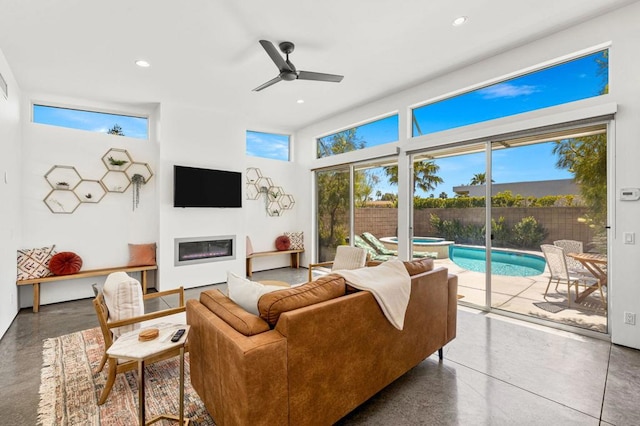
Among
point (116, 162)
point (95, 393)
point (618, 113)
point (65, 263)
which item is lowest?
point (95, 393)

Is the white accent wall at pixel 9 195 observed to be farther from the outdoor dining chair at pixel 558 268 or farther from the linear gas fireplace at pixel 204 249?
the outdoor dining chair at pixel 558 268

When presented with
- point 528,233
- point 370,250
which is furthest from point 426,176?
point 370,250

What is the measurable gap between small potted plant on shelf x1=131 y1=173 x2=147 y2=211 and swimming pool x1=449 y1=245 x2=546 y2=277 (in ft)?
17.1

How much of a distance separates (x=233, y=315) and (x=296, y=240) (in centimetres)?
526

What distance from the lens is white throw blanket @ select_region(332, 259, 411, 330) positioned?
77.3 inches

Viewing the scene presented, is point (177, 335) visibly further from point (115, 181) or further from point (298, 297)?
point (115, 181)

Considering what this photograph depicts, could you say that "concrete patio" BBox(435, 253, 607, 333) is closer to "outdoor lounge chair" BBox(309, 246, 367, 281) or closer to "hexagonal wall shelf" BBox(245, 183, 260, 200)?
"outdoor lounge chair" BBox(309, 246, 367, 281)

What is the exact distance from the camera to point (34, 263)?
4156 mm

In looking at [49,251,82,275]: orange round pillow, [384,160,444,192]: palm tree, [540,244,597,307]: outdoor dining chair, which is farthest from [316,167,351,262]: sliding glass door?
[49,251,82,275]: orange round pillow

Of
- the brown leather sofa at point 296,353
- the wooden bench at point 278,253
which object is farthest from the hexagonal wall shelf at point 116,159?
the brown leather sofa at point 296,353

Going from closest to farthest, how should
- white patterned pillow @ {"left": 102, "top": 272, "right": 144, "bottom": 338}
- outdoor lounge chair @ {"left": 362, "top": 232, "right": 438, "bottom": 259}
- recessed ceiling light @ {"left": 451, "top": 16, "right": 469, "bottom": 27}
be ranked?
white patterned pillow @ {"left": 102, "top": 272, "right": 144, "bottom": 338} → recessed ceiling light @ {"left": 451, "top": 16, "right": 469, "bottom": 27} → outdoor lounge chair @ {"left": 362, "top": 232, "right": 438, "bottom": 259}

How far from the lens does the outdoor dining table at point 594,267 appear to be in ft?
10.3

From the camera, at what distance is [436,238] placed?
4.52 m

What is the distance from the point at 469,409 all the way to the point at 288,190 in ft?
18.5
